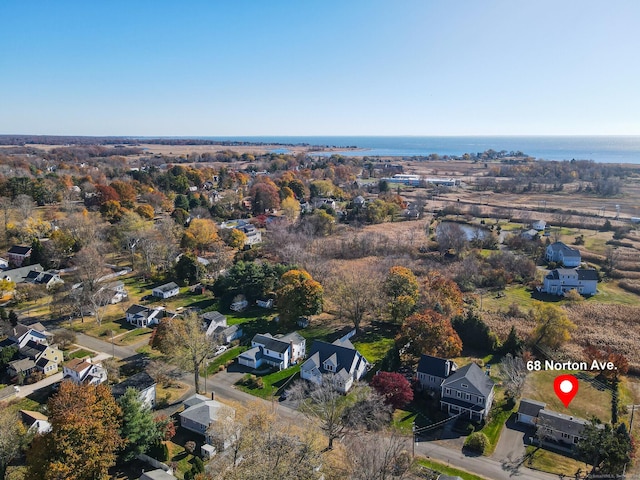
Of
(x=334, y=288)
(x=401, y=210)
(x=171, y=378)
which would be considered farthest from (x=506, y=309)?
(x=401, y=210)

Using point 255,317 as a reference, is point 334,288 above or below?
above

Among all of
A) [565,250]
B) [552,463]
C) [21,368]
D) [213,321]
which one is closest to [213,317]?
[213,321]

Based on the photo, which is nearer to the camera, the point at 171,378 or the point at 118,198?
the point at 171,378

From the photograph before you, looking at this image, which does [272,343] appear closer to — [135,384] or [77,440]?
[135,384]

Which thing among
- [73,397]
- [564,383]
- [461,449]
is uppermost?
[73,397]

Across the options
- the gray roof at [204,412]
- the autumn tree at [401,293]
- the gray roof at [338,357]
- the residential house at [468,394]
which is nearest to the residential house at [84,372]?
the gray roof at [204,412]

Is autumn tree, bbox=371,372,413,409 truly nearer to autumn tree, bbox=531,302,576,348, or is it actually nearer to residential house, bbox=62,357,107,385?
autumn tree, bbox=531,302,576,348

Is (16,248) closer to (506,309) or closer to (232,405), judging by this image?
(232,405)
